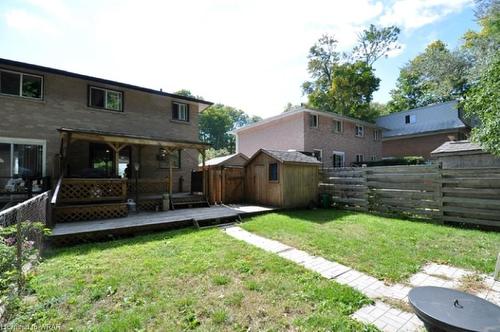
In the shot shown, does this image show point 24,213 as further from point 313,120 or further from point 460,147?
point 313,120

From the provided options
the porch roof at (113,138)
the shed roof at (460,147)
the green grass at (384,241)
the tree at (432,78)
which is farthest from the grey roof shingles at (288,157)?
the tree at (432,78)

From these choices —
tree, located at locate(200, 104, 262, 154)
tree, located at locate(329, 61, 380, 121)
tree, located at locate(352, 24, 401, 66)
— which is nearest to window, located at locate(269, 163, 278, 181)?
tree, located at locate(329, 61, 380, 121)

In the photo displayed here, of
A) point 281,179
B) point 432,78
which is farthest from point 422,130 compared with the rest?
point 281,179

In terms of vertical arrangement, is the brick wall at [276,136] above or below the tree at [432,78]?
below

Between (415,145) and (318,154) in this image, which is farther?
(415,145)

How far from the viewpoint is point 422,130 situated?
25.9 metres

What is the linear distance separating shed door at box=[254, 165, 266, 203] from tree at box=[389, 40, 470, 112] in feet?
77.5

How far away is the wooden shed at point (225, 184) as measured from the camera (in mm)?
12049

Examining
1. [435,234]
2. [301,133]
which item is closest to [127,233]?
[435,234]

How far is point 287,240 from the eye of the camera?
6.70 meters

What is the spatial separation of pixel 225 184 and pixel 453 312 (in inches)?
435

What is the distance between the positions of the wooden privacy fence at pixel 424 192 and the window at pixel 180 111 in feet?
29.7

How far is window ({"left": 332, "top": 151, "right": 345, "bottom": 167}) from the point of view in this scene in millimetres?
21156

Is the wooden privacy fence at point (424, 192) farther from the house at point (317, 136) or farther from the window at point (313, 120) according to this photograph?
the window at point (313, 120)
